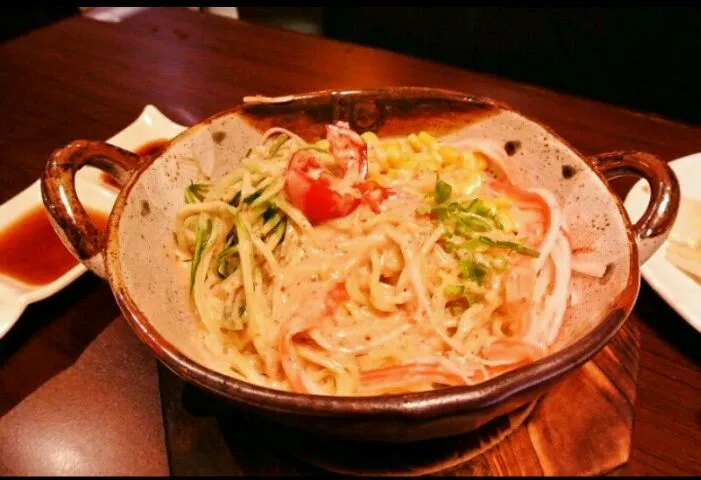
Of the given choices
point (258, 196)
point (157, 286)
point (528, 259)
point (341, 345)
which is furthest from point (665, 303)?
point (157, 286)

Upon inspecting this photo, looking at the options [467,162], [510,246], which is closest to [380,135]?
[467,162]

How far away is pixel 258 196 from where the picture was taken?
5.92 ft

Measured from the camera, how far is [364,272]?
1707 mm

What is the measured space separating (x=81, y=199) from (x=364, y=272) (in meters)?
1.50

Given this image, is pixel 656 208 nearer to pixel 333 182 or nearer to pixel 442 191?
pixel 442 191

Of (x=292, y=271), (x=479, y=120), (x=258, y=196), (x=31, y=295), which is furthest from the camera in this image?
(x=479, y=120)

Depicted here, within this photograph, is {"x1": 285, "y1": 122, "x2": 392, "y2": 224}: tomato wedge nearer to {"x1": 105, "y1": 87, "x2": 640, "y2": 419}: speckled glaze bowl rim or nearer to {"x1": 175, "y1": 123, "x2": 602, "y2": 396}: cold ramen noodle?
{"x1": 175, "y1": 123, "x2": 602, "y2": 396}: cold ramen noodle

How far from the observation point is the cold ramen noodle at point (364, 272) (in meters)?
1.51

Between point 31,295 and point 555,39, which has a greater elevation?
point 555,39

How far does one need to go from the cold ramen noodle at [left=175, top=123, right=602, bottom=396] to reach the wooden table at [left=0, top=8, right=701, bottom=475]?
0.39 metres

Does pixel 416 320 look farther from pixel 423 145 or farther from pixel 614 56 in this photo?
pixel 614 56

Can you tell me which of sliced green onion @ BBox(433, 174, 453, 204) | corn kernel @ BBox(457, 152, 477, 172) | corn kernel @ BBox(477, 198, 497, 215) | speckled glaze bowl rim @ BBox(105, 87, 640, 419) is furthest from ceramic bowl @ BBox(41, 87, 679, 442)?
sliced green onion @ BBox(433, 174, 453, 204)

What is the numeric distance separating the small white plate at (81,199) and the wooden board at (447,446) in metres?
0.70

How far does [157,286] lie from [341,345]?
55cm
